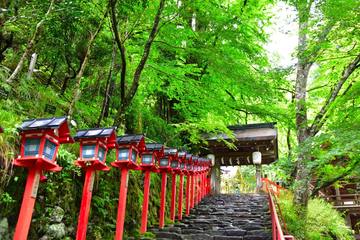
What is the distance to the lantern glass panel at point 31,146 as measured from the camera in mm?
3900

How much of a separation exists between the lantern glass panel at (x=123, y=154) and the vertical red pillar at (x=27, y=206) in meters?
2.37

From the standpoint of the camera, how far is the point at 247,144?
18375mm

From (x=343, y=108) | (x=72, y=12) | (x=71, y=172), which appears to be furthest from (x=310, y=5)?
(x=71, y=172)

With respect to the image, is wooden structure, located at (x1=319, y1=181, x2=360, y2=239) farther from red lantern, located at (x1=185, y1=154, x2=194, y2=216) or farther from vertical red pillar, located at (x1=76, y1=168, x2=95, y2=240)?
vertical red pillar, located at (x1=76, y1=168, x2=95, y2=240)

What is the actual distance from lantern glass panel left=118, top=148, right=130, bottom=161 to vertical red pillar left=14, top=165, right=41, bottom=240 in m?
2.37

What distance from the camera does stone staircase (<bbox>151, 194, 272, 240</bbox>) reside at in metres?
7.85

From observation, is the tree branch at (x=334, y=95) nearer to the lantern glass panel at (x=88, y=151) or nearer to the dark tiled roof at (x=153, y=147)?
the dark tiled roof at (x=153, y=147)

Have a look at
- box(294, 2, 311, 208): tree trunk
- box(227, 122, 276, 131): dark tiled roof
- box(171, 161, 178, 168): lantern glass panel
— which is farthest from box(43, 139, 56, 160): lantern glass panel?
box(227, 122, 276, 131): dark tiled roof

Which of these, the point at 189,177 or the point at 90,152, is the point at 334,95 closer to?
the point at 189,177

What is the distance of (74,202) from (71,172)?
58 centimetres

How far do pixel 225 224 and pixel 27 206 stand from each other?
22.6ft

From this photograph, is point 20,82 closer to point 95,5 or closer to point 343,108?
point 95,5

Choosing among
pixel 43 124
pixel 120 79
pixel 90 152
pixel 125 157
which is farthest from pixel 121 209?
pixel 120 79

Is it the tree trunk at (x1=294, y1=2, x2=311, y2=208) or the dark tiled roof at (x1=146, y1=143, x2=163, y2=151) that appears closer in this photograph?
the dark tiled roof at (x1=146, y1=143, x2=163, y2=151)
